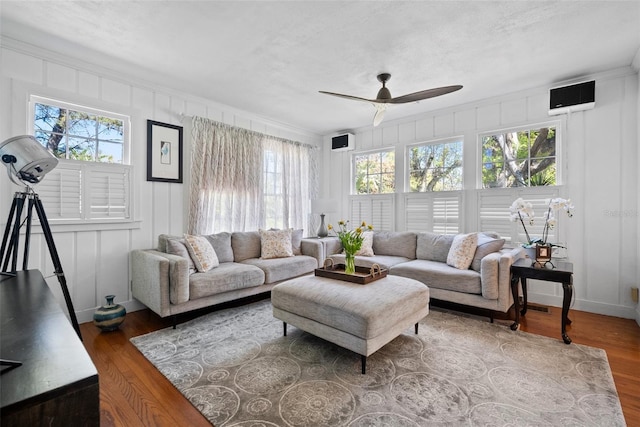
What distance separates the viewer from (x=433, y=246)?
13.0 feet

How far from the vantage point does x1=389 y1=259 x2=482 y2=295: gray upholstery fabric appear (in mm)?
3072

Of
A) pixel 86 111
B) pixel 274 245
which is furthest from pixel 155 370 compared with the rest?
pixel 86 111

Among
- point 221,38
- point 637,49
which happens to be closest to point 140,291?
point 221,38

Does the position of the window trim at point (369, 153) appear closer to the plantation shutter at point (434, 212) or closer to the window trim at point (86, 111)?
the plantation shutter at point (434, 212)

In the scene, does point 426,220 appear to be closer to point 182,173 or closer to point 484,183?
point 484,183

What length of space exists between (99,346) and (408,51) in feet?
12.1

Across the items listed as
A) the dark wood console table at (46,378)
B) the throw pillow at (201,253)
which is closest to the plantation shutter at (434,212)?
the throw pillow at (201,253)

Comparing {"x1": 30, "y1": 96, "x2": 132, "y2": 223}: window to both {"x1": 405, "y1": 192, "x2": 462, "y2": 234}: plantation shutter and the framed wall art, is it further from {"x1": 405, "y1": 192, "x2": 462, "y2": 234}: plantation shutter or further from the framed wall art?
{"x1": 405, "y1": 192, "x2": 462, "y2": 234}: plantation shutter

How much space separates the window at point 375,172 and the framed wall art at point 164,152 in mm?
2982

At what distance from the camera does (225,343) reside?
2535mm

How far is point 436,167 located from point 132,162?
4.00 meters

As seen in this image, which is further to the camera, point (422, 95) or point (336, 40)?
point (422, 95)

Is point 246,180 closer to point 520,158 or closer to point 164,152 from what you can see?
A: point 164,152

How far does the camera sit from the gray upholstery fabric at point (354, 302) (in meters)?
2.05
